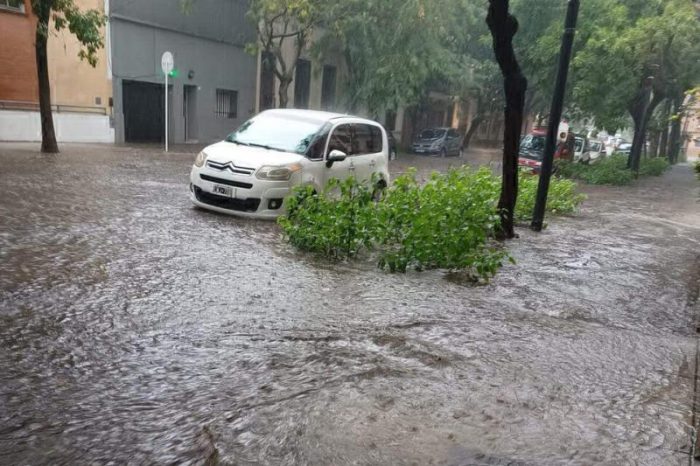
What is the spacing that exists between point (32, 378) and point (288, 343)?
1723 mm

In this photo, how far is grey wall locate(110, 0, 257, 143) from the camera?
20.8 meters

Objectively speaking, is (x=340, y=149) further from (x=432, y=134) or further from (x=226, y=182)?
(x=432, y=134)

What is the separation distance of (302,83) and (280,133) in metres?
21.2

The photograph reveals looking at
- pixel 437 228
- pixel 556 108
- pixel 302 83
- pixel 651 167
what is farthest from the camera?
pixel 302 83

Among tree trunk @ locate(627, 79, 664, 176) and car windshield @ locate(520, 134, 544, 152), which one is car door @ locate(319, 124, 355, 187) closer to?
tree trunk @ locate(627, 79, 664, 176)

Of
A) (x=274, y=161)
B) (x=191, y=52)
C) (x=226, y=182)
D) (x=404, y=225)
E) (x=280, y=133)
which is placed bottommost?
(x=404, y=225)

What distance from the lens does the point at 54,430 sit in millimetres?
3078

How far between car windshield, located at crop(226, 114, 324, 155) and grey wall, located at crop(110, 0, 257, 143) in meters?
13.3

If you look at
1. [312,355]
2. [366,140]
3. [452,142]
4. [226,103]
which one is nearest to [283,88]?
[226,103]

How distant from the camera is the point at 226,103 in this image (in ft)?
85.9

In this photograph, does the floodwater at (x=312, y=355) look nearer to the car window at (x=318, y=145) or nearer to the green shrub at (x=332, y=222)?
the green shrub at (x=332, y=222)

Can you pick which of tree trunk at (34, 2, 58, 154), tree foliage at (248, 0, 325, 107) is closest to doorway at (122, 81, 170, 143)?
tree foliage at (248, 0, 325, 107)

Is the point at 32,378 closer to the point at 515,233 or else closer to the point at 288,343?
the point at 288,343

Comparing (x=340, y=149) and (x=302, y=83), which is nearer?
(x=340, y=149)
